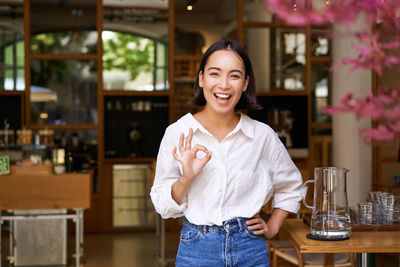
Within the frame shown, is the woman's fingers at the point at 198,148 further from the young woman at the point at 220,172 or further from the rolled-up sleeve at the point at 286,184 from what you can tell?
the rolled-up sleeve at the point at 286,184

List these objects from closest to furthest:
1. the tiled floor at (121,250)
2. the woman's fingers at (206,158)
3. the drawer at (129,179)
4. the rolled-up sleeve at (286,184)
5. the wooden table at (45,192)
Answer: the woman's fingers at (206,158)
the rolled-up sleeve at (286,184)
the wooden table at (45,192)
the tiled floor at (121,250)
the drawer at (129,179)

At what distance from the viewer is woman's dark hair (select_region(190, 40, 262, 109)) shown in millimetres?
2117

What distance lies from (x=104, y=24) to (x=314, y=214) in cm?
565

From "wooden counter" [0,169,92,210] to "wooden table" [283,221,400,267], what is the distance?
3.08 meters

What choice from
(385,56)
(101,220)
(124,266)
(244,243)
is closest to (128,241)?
(101,220)

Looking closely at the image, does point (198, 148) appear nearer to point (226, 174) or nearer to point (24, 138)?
point (226, 174)

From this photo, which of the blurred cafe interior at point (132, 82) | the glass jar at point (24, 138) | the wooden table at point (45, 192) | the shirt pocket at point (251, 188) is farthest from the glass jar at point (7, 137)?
the shirt pocket at point (251, 188)

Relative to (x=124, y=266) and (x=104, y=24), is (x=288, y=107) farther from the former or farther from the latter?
(x=124, y=266)

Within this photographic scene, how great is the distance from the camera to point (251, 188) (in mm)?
2078

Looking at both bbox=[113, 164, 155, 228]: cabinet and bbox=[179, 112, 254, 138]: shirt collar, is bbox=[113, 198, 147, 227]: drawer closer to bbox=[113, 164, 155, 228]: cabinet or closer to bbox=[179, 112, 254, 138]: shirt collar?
bbox=[113, 164, 155, 228]: cabinet

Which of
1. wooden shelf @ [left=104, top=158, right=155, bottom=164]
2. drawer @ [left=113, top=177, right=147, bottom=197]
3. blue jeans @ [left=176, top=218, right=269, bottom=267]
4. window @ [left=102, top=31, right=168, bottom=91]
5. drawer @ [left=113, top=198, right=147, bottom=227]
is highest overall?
window @ [left=102, top=31, right=168, bottom=91]

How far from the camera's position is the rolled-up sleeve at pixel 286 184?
7.32ft

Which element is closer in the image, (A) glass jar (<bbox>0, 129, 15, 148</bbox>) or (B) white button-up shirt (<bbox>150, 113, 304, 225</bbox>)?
(B) white button-up shirt (<bbox>150, 113, 304, 225</bbox>)

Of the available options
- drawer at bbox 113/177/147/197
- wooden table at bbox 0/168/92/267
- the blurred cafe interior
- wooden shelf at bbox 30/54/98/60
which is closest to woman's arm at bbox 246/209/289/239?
wooden table at bbox 0/168/92/267
